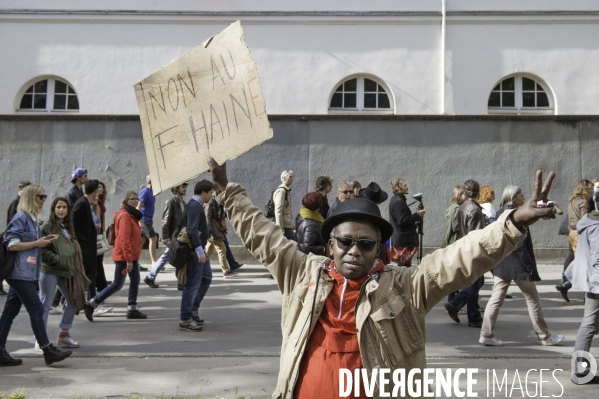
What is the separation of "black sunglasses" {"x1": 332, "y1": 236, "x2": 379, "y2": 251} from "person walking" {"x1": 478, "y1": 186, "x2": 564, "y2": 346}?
5.37m

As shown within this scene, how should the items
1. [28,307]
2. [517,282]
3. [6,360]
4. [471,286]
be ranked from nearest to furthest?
1. [28,307]
2. [6,360]
3. [517,282]
4. [471,286]

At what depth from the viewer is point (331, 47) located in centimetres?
1606

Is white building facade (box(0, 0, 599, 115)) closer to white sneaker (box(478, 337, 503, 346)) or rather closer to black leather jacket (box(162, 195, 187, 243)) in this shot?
black leather jacket (box(162, 195, 187, 243))

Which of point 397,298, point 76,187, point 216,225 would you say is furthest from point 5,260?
point 216,225

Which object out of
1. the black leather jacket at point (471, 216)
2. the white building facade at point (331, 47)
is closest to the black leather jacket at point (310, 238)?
the black leather jacket at point (471, 216)

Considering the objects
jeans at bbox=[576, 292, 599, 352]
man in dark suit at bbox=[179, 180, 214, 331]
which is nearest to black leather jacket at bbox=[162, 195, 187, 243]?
man in dark suit at bbox=[179, 180, 214, 331]

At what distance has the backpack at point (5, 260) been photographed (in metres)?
7.02

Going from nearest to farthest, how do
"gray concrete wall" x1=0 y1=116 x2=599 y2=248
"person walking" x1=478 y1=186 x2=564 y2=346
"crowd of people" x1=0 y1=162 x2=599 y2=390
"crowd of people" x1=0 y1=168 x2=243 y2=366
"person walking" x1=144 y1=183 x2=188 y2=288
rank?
"crowd of people" x1=0 y1=162 x2=599 y2=390
"crowd of people" x1=0 y1=168 x2=243 y2=366
"person walking" x1=478 y1=186 x2=564 y2=346
"person walking" x1=144 y1=183 x2=188 y2=288
"gray concrete wall" x1=0 y1=116 x2=599 y2=248

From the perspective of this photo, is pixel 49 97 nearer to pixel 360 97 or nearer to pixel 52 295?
pixel 360 97

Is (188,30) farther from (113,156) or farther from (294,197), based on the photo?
(294,197)

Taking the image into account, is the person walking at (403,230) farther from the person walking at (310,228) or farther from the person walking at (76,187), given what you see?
the person walking at (76,187)

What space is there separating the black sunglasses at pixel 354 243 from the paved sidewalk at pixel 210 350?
3429 mm

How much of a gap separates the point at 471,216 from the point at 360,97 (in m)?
7.45

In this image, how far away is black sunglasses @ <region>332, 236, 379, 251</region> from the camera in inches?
131
